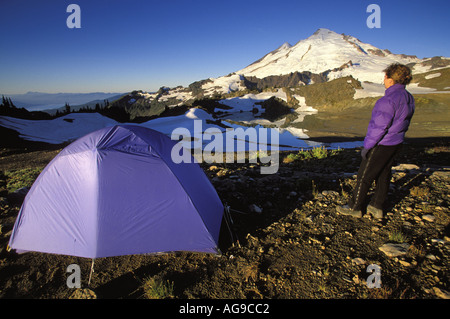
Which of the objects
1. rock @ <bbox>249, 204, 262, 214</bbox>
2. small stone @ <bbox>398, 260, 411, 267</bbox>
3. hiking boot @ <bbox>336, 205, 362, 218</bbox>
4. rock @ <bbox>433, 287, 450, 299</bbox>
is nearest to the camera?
rock @ <bbox>433, 287, 450, 299</bbox>

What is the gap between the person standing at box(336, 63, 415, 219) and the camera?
9.96 feet

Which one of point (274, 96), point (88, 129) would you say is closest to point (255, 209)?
point (88, 129)

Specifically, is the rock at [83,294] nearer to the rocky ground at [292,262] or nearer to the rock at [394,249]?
the rocky ground at [292,262]

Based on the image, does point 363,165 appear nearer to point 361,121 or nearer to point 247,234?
point 247,234

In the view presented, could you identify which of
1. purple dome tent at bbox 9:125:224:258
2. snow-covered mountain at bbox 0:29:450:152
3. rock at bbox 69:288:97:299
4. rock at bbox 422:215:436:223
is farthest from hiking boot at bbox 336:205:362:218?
snow-covered mountain at bbox 0:29:450:152

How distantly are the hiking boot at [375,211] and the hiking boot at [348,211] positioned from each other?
225 mm

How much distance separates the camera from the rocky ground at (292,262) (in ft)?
8.21

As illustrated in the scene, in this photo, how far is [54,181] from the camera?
10.9 feet

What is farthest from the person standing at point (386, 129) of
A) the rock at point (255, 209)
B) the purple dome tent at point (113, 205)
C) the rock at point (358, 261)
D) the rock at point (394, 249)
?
the purple dome tent at point (113, 205)

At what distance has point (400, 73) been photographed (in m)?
3.05

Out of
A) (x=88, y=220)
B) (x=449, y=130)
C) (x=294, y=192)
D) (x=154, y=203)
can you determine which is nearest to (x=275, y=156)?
(x=294, y=192)

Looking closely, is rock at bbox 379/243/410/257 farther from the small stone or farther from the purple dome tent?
the purple dome tent
